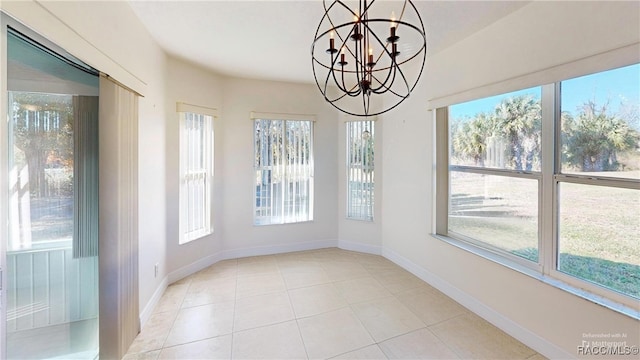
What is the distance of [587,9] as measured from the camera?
174 cm

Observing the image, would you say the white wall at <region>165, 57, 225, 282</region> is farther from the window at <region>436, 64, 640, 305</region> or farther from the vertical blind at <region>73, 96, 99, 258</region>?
the window at <region>436, 64, 640, 305</region>

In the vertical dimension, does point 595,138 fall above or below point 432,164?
above

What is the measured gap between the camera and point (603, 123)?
1784 millimetres

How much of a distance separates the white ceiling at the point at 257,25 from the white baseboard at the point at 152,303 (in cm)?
255

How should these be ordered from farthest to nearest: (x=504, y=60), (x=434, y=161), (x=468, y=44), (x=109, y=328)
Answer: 1. (x=434, y=161)
2. (x=468, y=44)
3. (x=504, y=60)
4. (x=109, y=328)

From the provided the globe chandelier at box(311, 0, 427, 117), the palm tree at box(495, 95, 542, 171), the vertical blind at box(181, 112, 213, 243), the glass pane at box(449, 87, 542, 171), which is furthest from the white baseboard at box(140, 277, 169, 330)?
the palm tree at box(495, 95, 542, 171)

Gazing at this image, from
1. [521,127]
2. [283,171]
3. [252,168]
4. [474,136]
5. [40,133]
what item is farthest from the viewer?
[283,171]

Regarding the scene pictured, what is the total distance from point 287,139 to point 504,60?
2.88 meters

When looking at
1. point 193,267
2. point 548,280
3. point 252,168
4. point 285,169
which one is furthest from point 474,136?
point 193,267

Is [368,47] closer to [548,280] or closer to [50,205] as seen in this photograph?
[50,205]

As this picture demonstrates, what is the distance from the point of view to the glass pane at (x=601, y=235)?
1676 millimetres

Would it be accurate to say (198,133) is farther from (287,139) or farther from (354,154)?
(354,154)

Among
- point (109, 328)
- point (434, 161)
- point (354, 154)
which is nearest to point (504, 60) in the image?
point (434, 161)

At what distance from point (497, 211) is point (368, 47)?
209cm
